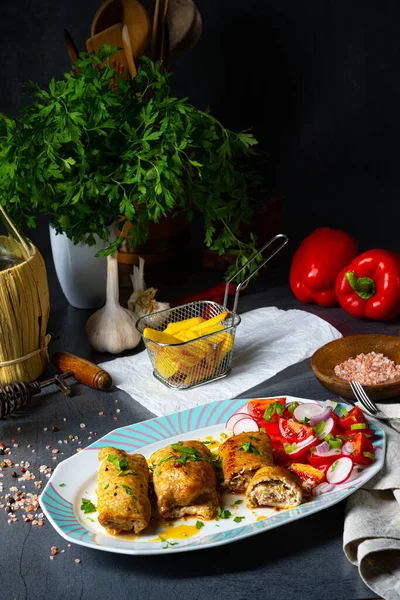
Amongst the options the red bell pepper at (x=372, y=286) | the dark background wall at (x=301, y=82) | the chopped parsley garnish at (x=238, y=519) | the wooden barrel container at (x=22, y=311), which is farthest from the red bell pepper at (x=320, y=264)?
the chopped parsley garnish at (x=238, y=519)

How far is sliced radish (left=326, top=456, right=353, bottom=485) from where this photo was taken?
1.62m

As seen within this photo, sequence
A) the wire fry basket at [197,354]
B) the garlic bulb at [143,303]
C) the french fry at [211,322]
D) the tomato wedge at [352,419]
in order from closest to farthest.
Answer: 1. the tomato wedge at [352,419]
2. the wire fry basket at [197,354]
3. the french fry at [211,322]
4. the garlic bulb at [143,303]

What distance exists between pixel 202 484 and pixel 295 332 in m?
1.00

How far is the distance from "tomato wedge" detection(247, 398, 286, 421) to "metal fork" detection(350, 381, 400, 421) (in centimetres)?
20

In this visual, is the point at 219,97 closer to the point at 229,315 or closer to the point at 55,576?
the point at 229,315

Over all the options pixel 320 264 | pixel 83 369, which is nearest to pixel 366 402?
pixel 83 369

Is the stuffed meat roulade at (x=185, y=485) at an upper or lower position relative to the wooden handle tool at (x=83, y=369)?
Result: upper

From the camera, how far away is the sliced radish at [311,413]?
1.76 metres

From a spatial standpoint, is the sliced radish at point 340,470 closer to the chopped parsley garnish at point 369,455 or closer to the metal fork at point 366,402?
the chopped parsley garnish at point 369,455

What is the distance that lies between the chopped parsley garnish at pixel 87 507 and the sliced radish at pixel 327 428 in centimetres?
49

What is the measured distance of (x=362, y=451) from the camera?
1667mm

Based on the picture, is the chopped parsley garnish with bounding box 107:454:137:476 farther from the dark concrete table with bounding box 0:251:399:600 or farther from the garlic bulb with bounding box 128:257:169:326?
the garlic bulb with bounding box 128:257:169:326

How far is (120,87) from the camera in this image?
2311 mm

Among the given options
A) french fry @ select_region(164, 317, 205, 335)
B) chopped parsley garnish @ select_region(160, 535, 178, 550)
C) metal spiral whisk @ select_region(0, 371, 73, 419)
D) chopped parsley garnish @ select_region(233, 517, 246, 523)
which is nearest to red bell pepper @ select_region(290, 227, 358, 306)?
french fry @ select_region(164, 317, 205, 335)
